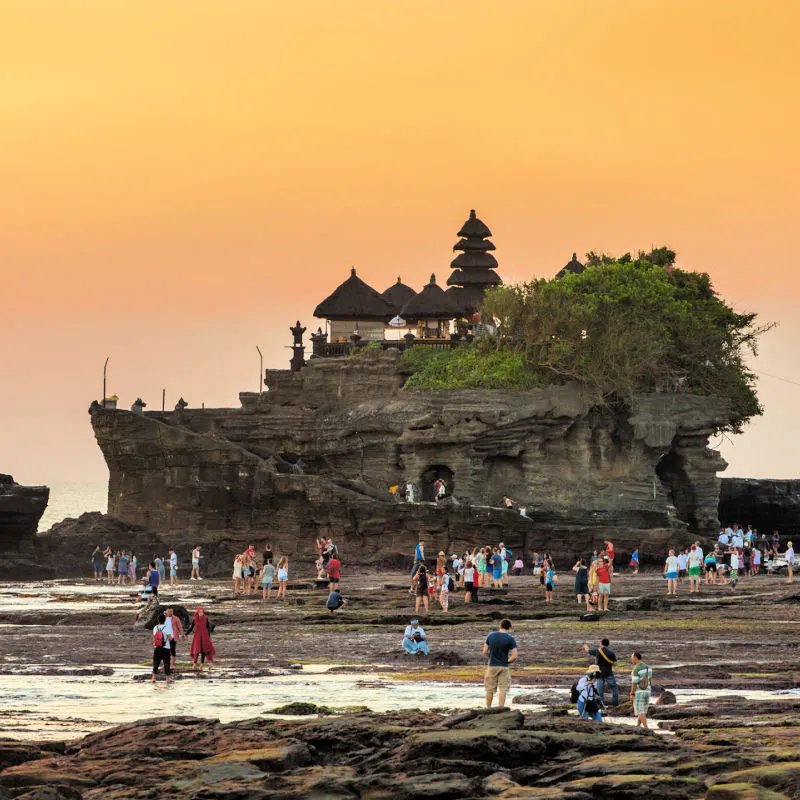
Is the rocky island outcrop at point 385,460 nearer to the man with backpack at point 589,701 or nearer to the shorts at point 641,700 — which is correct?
the man with backpack at point 589,701

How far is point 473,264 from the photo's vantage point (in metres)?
87.2

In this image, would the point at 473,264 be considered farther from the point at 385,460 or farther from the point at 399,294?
the point at 385,460

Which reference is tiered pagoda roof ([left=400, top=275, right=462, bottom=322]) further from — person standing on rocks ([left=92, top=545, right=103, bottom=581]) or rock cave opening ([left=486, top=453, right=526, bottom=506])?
person standing on rocks ([left=92, top=545, right=103, bottom=581])

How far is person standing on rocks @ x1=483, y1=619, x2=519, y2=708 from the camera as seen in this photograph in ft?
78.5

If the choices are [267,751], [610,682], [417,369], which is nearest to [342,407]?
[417,369]

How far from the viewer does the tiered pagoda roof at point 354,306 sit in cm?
7831

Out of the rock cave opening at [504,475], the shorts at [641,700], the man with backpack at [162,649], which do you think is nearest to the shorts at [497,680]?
Answer: the shorts at [641,700]

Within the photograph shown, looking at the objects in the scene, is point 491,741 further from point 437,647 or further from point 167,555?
point 167,555

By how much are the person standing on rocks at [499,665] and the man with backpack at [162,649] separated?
775 cm

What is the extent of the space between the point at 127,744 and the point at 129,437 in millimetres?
51146

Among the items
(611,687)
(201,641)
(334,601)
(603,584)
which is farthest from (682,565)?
(611,687)

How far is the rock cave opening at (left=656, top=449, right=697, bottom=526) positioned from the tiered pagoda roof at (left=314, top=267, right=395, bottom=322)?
1549 cm

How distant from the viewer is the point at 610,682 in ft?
82.0

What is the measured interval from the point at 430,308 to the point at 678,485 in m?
14.5
